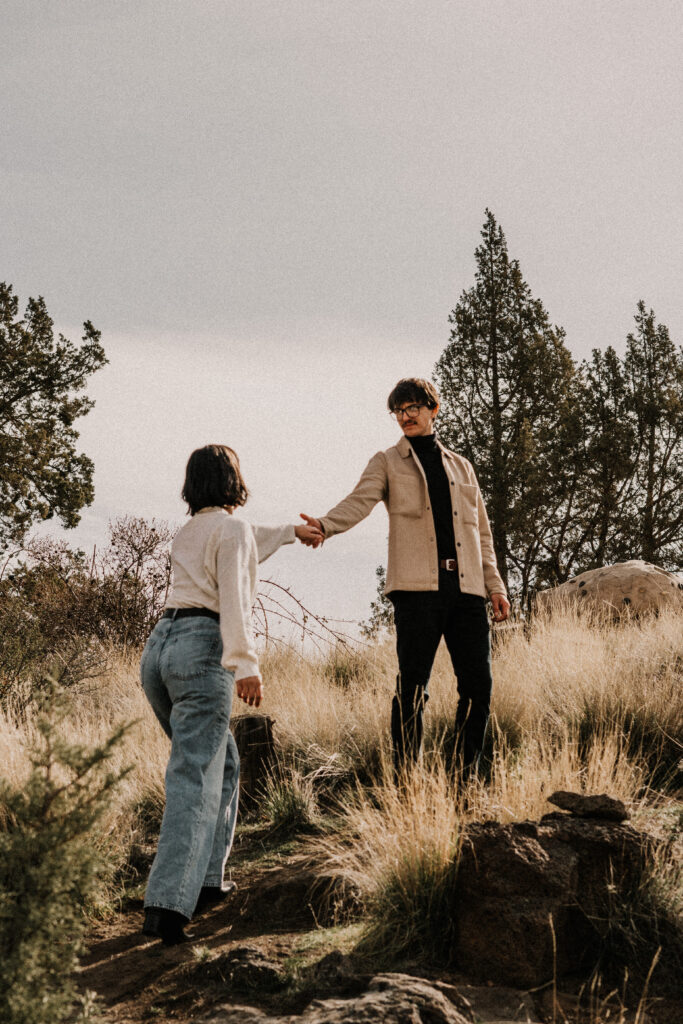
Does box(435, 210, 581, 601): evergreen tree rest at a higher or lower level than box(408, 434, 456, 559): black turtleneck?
higher

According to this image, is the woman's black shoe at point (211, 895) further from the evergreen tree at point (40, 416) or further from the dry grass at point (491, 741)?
the evergreen tree at point (40, 416)

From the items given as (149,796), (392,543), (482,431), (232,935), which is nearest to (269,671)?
(149,796)

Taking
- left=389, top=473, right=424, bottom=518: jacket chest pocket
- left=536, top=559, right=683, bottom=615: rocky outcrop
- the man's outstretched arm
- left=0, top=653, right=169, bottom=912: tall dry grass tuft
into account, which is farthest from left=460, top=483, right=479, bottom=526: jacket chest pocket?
left=536, top=559, right=683, bottom=615: rocky outcrop

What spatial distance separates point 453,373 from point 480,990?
64.3 feet

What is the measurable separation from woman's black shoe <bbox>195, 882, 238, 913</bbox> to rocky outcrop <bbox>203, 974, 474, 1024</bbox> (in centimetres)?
122

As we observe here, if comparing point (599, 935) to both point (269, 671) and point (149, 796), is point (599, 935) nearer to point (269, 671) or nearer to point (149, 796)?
point (149, 796)

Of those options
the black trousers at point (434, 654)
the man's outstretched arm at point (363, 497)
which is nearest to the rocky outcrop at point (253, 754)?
the black trousers at point (434, 654)

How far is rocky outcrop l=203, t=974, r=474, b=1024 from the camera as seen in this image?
216cm

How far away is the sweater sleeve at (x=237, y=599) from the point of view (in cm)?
320

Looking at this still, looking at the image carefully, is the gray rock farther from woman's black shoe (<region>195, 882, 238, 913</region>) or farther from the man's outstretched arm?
the man's outstretched arm

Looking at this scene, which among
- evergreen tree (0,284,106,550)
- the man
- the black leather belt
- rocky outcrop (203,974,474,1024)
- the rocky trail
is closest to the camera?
rocky outcrop (203,974,474,1024)

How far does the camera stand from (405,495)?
4.51 m

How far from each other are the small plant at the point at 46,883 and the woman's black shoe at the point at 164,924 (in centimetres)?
122

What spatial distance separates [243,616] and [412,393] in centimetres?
171
